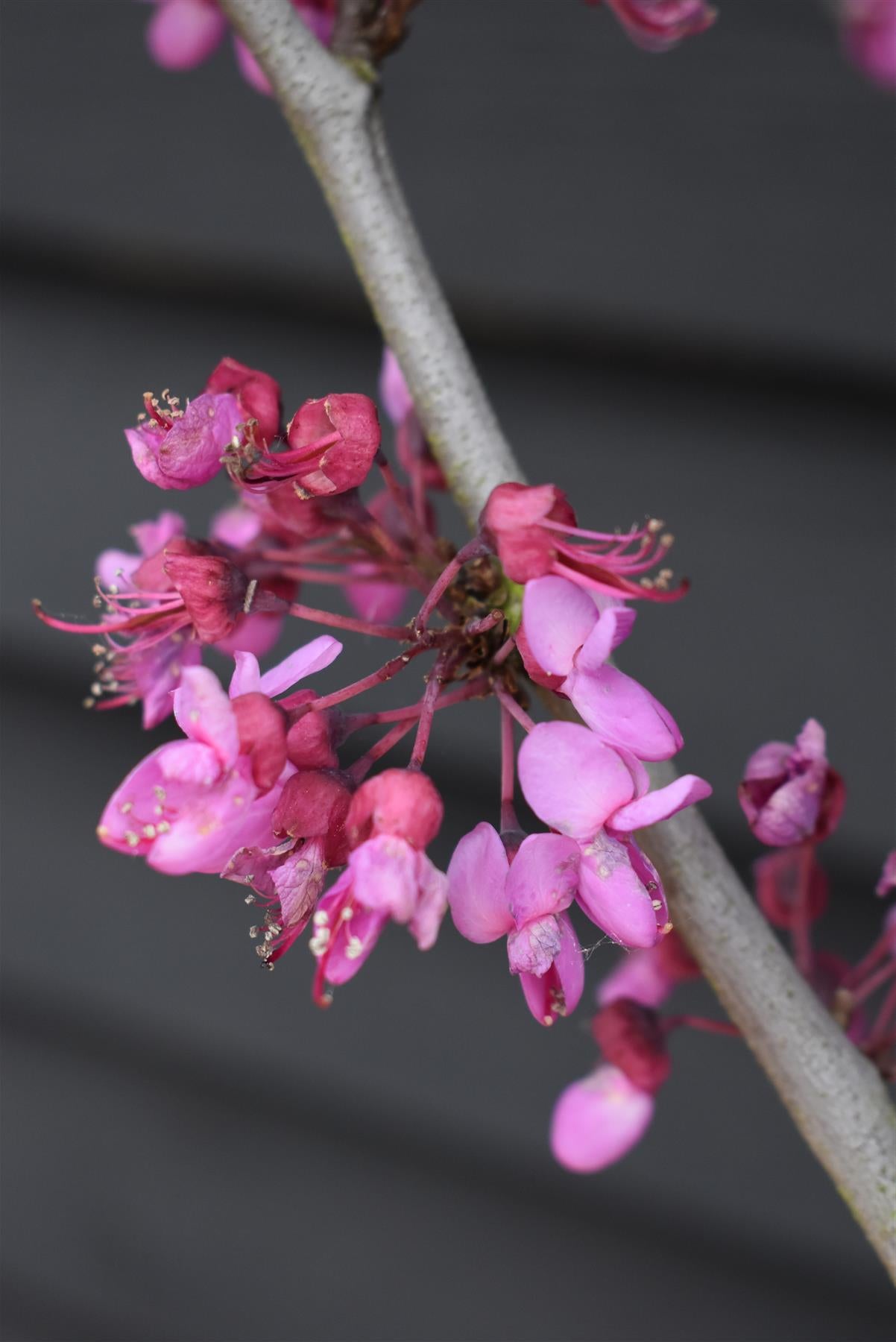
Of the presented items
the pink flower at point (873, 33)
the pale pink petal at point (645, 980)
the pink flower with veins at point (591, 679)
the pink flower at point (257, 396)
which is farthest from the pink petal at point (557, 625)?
the pink flower at point (873, 33)

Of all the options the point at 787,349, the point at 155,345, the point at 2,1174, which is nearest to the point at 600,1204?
the point at 2,1174

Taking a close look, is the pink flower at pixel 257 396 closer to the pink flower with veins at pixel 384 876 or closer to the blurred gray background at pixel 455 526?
the pink flower with veins at pixel 384 876

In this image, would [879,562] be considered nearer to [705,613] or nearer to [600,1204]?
[705,613]

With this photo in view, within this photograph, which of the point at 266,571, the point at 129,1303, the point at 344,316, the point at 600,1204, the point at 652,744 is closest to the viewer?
the point at 652,744

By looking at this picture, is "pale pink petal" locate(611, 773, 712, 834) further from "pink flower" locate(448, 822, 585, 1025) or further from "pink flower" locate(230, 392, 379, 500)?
"pink flower" locate(230, 392, 379, 500)

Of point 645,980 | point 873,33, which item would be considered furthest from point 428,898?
point 873,33

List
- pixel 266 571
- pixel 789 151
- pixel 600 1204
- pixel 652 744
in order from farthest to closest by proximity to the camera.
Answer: pixel 600 1204 → pixel 789 151 → pixel 266 571 → pixel 652 744

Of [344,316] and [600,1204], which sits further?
[600,1204]
